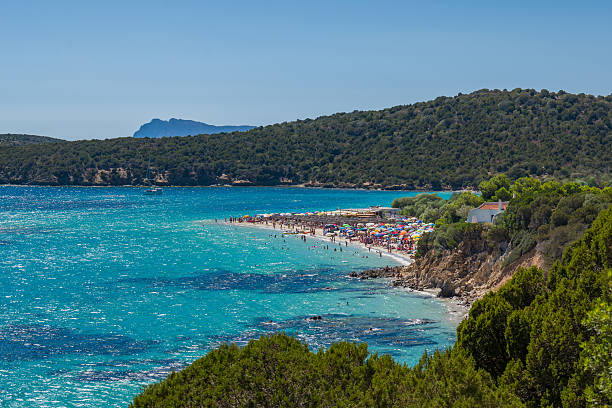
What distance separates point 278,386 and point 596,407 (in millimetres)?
7291

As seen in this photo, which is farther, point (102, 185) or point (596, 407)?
point (102, 185)

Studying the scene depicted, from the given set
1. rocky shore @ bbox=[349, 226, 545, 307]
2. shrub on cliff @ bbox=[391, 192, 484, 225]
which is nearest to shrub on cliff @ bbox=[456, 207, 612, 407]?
rocky shore @ bbox=[349, 226, 545, 307]

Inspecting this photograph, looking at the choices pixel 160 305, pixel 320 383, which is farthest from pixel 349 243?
pixel 320 383

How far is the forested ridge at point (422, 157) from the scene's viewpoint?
158m

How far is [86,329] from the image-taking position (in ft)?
122

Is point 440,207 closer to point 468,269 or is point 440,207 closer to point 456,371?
point 468,269

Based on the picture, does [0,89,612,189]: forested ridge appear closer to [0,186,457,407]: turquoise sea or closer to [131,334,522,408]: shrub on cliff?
[0,186,457,407]: turquoise sea

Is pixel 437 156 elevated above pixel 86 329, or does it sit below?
above

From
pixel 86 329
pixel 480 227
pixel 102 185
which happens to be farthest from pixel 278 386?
pixel 102 185

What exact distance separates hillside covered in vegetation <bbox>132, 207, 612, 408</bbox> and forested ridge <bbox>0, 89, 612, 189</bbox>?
132585 mm

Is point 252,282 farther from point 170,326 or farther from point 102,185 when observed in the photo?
point 102,185

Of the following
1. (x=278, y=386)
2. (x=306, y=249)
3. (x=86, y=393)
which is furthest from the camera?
(x=306, y=249)

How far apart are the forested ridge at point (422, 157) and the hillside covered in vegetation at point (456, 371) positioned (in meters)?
133

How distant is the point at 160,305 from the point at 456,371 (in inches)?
1246
